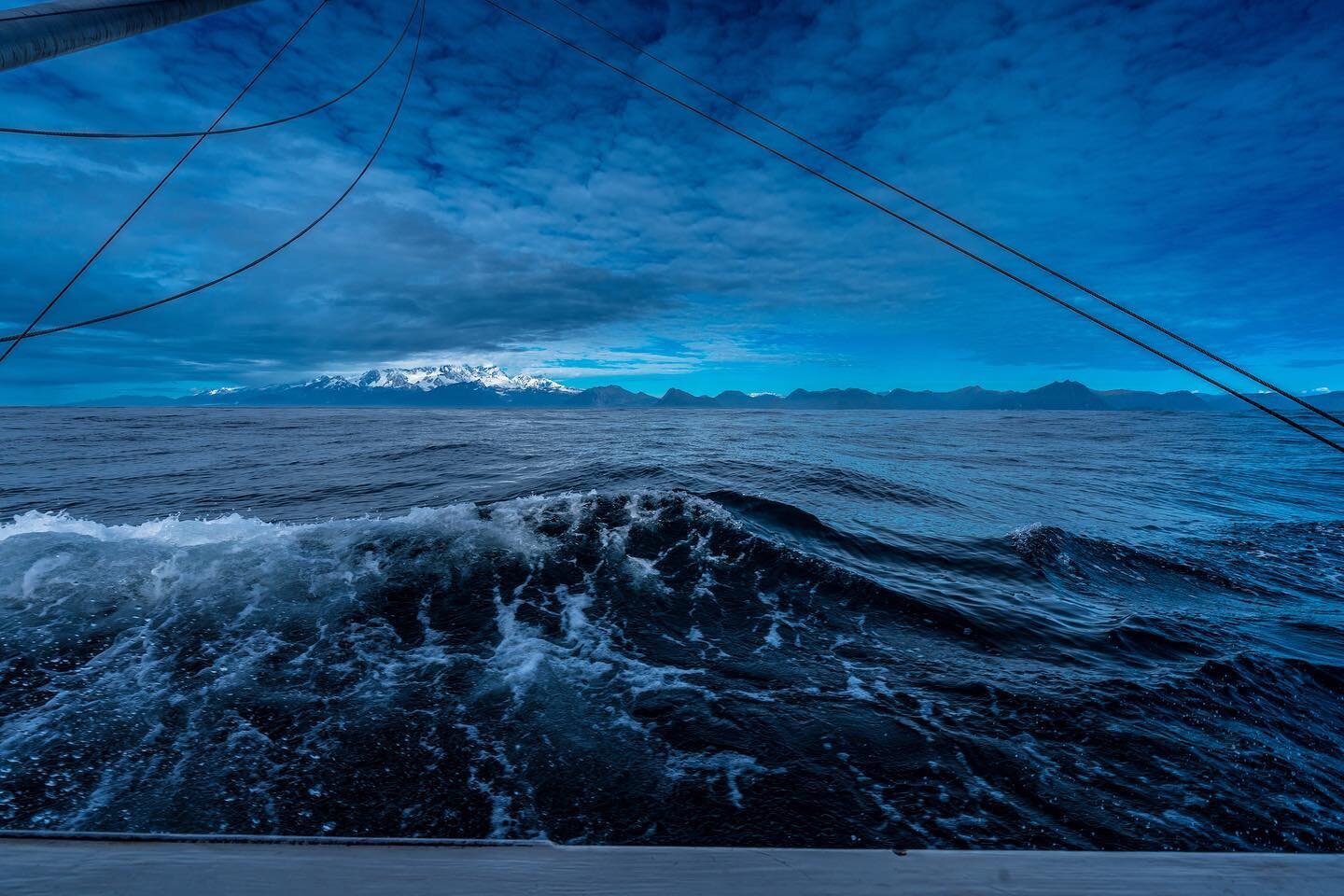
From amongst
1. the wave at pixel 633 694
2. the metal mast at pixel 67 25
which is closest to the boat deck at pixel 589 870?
the wave at pixel 633 694

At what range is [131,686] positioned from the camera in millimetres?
5316

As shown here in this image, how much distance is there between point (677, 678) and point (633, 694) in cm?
62

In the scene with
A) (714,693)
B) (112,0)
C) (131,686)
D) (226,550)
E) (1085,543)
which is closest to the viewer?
(112,0)

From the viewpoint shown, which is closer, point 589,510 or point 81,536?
point 81,536

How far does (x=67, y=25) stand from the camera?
4.13m

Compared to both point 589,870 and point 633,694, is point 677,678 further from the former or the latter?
point 589,870

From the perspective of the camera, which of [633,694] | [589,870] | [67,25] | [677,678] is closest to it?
[589,870]

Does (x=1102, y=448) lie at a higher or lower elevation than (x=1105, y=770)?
higher

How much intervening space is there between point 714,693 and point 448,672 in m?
3.12

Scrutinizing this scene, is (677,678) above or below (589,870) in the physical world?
below

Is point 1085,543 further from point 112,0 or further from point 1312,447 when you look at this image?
point 1312,447

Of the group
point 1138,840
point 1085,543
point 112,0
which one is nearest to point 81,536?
point 112,0

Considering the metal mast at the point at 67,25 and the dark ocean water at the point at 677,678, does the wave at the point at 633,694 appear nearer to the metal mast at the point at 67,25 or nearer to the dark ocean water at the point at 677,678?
the dark ocean water at the point at 677,678

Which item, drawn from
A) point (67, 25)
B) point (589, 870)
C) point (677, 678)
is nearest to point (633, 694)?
point (677, 678)
